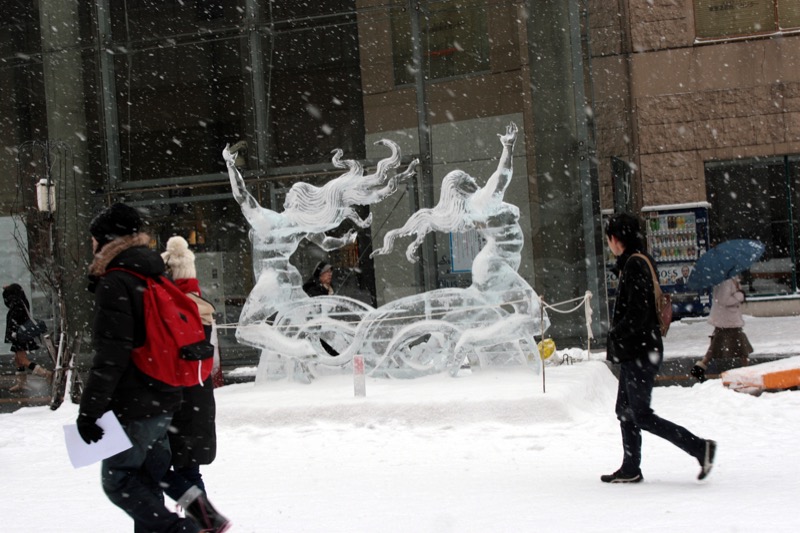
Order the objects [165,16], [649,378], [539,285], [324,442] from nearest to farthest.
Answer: [649,378], [324,442], [539,285], [165,16]

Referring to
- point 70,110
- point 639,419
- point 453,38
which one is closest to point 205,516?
point 639,419

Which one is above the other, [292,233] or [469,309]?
[292,233]

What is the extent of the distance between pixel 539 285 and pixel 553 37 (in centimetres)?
437

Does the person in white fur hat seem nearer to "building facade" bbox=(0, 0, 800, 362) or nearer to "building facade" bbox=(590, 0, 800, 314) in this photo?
"building facade" bbox=(0, 0, 800, 362)

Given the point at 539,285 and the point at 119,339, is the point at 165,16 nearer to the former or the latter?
the point at 539,285

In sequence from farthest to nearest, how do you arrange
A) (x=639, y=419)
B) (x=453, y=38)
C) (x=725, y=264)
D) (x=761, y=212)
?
(x=761, y=212), (x=453, y=38), (x=725, y=264), (x=639, y=419)

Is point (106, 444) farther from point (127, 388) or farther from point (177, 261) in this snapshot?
point (177, 261)

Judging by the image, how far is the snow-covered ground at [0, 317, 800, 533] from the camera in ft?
18.1

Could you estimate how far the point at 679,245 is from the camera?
19.1 m

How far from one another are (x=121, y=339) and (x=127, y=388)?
0.27 metres

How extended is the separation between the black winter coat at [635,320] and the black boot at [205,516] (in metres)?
2.85

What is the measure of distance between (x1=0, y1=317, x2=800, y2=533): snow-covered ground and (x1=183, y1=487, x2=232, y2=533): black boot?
2.61ft

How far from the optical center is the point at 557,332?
15727 mm

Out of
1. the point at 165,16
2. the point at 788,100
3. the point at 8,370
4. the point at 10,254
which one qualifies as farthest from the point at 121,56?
the point at 788,100
